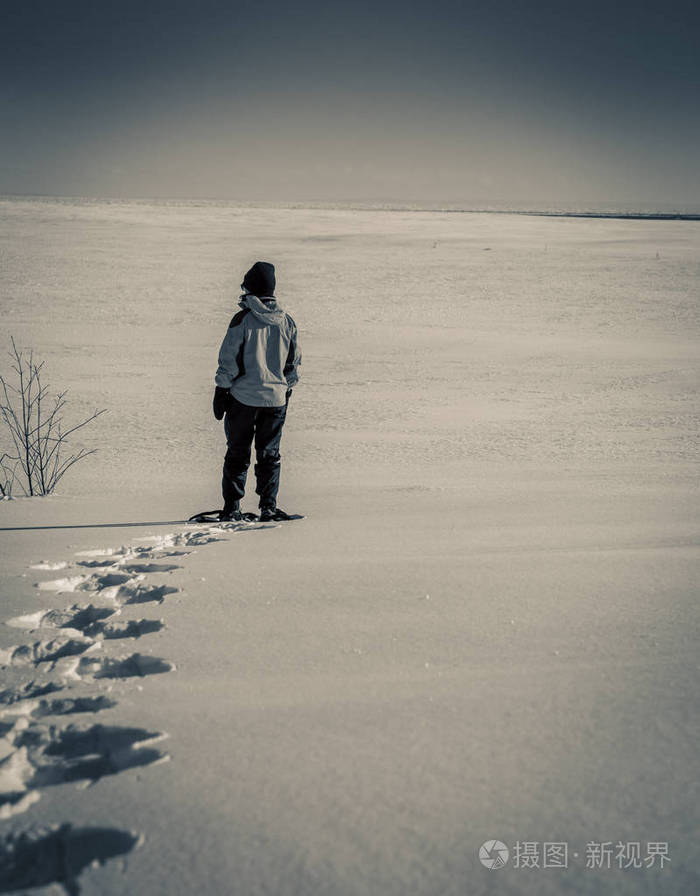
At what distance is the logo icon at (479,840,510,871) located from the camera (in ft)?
4.91

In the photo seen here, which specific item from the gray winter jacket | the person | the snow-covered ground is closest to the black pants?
the person

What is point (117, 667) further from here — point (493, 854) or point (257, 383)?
point (257, 383)

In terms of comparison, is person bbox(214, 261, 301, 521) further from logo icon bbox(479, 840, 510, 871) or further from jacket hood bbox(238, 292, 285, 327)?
logo icon bbox(479, 840, 510, 871)

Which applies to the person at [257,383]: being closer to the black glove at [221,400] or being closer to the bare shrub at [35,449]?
the black glove at [221,400]

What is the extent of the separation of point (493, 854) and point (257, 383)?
299cm

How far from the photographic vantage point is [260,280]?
406 cm

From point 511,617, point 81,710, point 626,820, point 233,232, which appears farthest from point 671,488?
point 233,232

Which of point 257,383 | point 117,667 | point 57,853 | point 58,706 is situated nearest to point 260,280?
point 257,383

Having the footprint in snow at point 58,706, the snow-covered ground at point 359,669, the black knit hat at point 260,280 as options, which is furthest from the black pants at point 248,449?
the footprint in snow at point 58,706

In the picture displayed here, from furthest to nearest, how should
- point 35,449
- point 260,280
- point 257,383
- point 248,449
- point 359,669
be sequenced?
point 35,449 → point 248,449 → point 257,383 → point 260,280 → point 359,669

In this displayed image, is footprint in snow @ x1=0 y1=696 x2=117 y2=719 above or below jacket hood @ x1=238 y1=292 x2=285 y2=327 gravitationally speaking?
below

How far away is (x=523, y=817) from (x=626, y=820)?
202 millimetres

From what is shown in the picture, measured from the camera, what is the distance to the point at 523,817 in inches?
63.2

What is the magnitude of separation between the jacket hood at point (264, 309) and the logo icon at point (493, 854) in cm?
299
